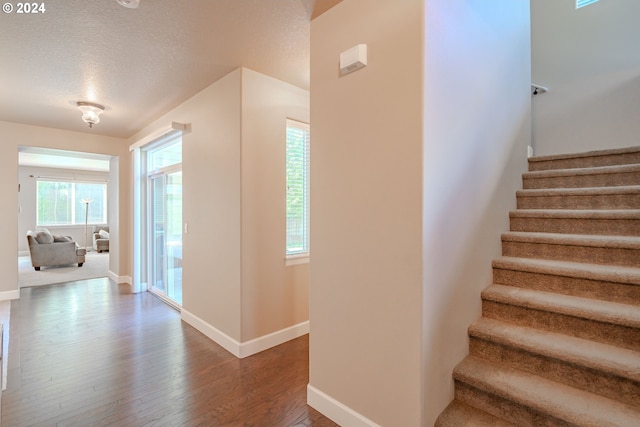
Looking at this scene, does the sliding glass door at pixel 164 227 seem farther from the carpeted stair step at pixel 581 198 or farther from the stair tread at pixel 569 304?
the carpeted stair step at pixel 581 198

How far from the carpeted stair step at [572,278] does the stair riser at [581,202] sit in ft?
2.06

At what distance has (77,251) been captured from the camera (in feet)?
23.5

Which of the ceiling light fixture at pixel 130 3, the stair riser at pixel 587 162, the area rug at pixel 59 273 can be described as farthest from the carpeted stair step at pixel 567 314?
the area rug at pixel 59 273

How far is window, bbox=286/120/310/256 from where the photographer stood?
3.31m

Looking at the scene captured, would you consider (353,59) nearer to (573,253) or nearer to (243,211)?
(243,211)

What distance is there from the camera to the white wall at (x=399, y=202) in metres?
1.54

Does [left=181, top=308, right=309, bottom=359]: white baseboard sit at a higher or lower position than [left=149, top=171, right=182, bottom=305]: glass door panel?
lower

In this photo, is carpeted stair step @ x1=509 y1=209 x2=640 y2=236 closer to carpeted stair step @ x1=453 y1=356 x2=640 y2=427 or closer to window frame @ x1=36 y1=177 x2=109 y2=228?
carpeted stair step @ x1=453 y1=356 x2=640 y2=427

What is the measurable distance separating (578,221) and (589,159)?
0.91 meters

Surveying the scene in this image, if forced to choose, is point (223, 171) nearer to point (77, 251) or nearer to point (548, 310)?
point (548, 310)

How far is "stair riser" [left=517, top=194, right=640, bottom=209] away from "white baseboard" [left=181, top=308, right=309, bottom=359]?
254 cm

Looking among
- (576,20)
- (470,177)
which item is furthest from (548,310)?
(576,20)

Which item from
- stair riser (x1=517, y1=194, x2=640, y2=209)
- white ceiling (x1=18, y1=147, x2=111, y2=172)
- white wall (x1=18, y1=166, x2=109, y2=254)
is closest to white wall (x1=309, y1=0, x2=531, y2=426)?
stair riser (x1=517, y1=194, x2=640, y2=209)

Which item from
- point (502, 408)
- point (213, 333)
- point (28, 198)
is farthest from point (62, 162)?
point (502, 408)
